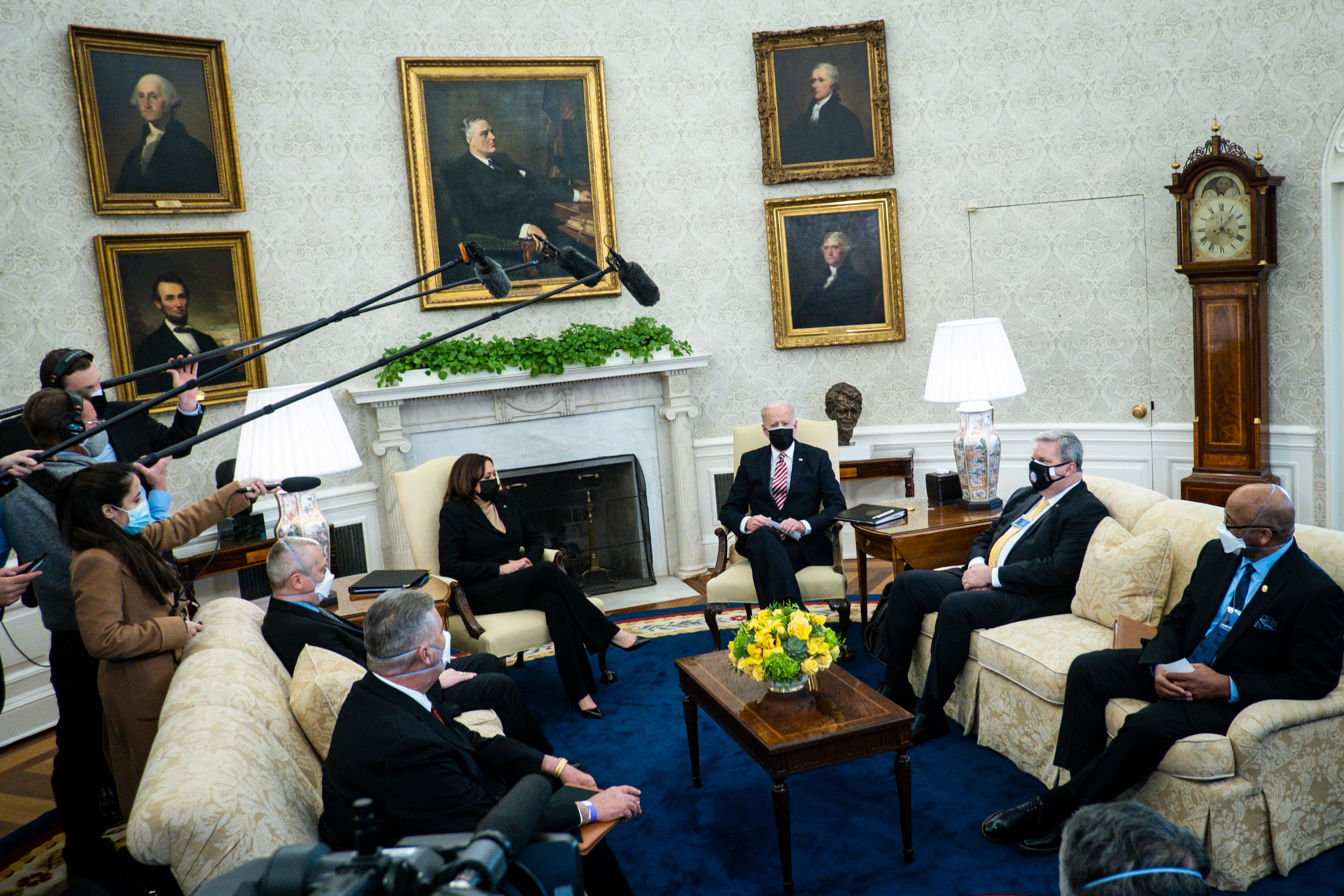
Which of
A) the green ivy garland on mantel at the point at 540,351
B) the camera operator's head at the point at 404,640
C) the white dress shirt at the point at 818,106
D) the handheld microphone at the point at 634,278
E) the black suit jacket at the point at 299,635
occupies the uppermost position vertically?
the white dress shirt at the point at 818,106

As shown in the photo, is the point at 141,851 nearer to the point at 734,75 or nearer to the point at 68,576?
the point at 68,576

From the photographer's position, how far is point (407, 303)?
6352mm

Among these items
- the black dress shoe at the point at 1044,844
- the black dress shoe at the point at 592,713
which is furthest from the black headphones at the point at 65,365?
the black dress shoe at the point at 1044,844

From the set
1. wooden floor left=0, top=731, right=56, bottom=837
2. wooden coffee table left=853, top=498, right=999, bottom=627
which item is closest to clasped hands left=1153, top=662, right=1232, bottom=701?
wooden coffee table left=853, top=498, right=999, bottom=627

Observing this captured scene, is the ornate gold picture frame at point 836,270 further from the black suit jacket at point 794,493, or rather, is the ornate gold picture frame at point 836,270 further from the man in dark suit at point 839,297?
the black suit jacket at point 794,493

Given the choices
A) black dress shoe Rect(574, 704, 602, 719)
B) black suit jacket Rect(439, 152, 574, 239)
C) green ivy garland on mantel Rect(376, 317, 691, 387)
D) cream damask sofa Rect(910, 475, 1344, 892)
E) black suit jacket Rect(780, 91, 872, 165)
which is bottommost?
black dress shoe Rect(574, 704, 602, 719)

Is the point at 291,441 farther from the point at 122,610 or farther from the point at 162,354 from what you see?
the point at 162,354

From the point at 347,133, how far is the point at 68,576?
380 cm

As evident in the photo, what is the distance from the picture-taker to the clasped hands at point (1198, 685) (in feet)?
9.85

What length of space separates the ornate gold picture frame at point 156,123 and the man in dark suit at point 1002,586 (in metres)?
4.74

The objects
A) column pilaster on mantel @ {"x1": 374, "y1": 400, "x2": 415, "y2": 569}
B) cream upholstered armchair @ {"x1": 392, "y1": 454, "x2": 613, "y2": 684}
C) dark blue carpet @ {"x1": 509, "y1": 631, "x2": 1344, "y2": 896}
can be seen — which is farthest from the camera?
column pilaster on mantel @ {"x1": 374, "y1": 400, "x2": 415, "y2": 569}

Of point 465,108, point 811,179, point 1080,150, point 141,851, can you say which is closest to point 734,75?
point 811,179

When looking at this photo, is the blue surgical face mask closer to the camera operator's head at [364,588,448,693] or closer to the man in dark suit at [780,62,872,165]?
the camera operator's head at [364,588,448,693]

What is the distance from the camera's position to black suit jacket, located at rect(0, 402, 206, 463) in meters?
4.06
